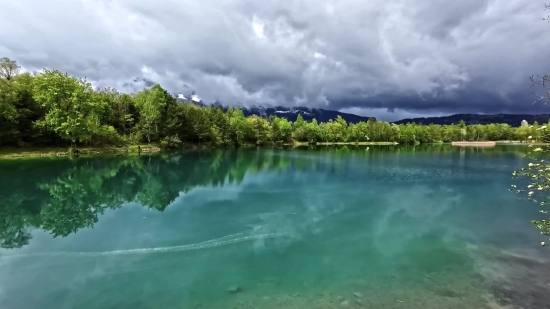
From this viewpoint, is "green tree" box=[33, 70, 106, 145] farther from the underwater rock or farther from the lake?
the underwater rock

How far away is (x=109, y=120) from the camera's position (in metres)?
74.6

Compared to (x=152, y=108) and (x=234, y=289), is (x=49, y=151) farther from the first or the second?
(x=234, y=289)

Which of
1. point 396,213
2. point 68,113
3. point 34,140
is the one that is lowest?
point 396,213

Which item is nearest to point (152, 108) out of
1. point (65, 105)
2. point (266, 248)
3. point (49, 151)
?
point (65, 105)

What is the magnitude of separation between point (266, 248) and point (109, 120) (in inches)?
2809

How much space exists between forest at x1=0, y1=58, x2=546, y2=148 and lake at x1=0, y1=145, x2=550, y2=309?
23.6 feet

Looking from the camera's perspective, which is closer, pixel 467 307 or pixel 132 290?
pixel 467 307

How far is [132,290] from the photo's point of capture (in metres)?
11.0

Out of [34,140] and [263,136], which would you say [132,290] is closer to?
[34,140]

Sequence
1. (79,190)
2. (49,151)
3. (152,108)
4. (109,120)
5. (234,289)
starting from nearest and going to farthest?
(234,289), (79,190), (49,151), (109,120), (152,108)

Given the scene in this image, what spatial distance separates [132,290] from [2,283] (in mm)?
4687

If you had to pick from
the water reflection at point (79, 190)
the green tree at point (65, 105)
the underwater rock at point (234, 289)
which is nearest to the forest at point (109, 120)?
the green tree at point (65, 105)

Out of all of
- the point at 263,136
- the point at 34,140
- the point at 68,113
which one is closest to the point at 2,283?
the point at 68,113

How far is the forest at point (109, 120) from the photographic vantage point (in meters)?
54.7
